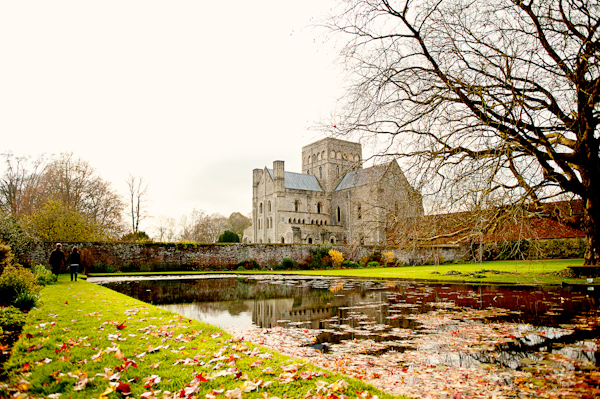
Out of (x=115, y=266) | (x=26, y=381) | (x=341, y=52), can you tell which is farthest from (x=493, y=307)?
(x=115, y=266)

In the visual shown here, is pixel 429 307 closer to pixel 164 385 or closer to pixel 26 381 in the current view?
pixel 164 385

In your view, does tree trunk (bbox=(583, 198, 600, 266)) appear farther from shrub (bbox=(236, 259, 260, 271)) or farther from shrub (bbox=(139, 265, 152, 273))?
shrub (bbox=(139, 265, 152, 273))

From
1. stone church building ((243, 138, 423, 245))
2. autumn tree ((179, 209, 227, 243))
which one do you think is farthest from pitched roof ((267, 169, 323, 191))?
autumn tree ((179, 209, 227, 243))

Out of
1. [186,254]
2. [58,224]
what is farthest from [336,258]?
[58,224]

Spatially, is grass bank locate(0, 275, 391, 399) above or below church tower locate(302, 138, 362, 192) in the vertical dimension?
below

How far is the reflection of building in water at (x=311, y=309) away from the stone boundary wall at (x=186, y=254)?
11261 mm

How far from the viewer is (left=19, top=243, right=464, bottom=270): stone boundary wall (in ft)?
74.7

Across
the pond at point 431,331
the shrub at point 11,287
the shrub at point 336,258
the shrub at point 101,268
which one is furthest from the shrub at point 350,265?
the shrub at point 11,287

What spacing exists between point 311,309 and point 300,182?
47.8 metres

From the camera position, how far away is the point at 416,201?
1063 centimetres

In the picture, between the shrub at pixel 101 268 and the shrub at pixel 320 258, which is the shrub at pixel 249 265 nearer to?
the shrub at pixel 320 258

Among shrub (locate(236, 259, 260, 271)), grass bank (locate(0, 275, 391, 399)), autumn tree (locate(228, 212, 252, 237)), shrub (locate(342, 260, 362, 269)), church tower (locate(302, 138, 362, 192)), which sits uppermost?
church tower (locate(302, 138, 362, 192))

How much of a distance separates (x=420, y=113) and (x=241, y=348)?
843 centimetres

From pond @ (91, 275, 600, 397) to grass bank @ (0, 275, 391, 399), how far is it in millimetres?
776
